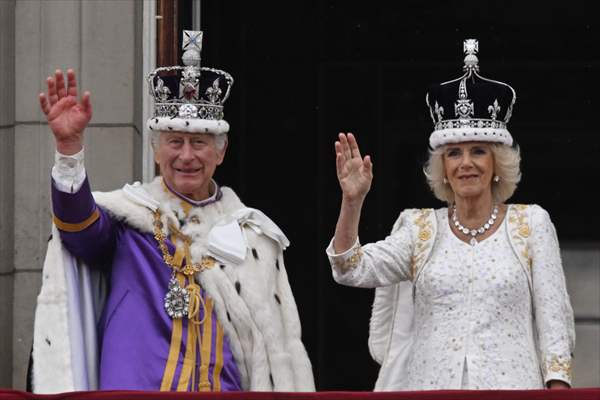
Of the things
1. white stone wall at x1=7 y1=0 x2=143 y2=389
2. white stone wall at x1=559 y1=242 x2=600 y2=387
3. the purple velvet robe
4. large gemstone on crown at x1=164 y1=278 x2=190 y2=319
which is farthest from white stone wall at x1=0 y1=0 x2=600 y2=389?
white stone wall at x1=559 y1=242 x2=600 y2=387

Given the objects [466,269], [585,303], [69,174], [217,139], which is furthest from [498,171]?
[585,303]

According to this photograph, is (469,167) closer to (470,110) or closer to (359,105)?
(470,110)

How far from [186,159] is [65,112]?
0.54m

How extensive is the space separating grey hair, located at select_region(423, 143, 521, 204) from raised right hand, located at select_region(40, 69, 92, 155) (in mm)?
1299

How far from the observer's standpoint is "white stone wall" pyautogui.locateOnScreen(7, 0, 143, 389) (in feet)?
29.5

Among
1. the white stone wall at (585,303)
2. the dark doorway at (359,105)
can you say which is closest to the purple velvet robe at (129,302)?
the dark doorway at (359,105)

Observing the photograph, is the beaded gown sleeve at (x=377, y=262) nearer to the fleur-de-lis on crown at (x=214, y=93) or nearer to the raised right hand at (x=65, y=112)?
the fleur-de-lis on crown at (x=214, y=93)

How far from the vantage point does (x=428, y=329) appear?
759 centimetres

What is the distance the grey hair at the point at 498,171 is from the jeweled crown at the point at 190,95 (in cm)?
78

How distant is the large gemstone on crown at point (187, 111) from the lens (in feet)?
25.3

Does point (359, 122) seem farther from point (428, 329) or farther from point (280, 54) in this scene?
point (428, 329)

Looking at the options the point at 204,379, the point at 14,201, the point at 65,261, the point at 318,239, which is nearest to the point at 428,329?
the point at 204,379

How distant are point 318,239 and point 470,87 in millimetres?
3115

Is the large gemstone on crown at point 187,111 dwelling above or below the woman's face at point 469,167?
above
